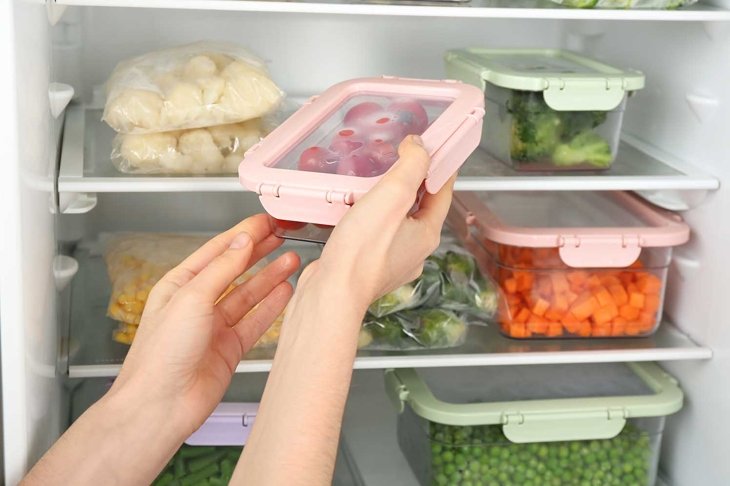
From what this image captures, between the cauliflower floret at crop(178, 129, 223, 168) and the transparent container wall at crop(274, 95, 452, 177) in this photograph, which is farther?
the cauliflower floret at crop(178, 129, 223, 168)

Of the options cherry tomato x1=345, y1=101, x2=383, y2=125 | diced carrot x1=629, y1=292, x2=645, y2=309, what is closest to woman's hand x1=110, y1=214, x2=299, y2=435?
cherry tomato x1=345, y1=101, x2=383, y2=125

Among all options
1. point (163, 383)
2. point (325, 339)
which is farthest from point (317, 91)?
point (325, 339)

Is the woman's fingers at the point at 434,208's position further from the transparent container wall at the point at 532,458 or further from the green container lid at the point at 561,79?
the transparent container wall at the point at 532,458

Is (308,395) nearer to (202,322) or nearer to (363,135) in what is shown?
(202,322)

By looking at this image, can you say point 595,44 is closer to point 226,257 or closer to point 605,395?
point 605,395

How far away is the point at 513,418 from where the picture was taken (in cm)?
174

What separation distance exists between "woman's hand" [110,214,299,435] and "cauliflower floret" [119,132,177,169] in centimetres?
38

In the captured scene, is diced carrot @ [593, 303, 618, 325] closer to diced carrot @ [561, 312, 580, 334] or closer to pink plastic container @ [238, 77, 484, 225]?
diced carrot @ [561, 312, 580, 334]

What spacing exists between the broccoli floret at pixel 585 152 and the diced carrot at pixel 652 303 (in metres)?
0.26

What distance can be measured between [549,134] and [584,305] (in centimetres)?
32

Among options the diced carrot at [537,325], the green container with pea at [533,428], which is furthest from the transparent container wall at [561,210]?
the green container with pea at [533,428]

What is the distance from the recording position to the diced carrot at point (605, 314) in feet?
5.83

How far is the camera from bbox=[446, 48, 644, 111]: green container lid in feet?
5.39

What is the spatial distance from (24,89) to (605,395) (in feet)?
4.04
